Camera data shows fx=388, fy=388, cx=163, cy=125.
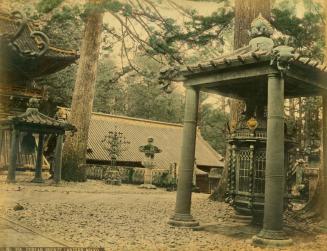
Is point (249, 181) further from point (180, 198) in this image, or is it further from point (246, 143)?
point (180, 198)

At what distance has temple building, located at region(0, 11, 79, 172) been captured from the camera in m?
8.31

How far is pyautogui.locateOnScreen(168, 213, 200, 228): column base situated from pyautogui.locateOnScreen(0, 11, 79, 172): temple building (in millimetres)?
4214

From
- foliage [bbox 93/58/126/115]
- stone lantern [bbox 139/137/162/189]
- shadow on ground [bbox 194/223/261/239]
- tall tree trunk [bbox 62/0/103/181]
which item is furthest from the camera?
foliage [bbox 93/58/126/115]

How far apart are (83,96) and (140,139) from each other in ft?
33.2

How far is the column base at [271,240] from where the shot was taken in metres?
4.85

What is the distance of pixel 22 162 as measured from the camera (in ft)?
48.5

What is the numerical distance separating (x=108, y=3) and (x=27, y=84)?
3875 mm

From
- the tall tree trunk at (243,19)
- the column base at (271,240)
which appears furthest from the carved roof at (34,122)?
the column base at (271,240)

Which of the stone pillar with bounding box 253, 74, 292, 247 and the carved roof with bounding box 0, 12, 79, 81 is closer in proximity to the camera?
the stone pillar with bounding box 253, 74, 292, 247

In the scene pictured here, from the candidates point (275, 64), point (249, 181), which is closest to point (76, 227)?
point (249, 181)

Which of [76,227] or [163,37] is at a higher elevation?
[163,37]

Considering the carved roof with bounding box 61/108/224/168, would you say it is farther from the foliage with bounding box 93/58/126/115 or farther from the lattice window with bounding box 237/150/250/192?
the lattice window with bounding box 237/150/250/192

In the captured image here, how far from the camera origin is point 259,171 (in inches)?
253

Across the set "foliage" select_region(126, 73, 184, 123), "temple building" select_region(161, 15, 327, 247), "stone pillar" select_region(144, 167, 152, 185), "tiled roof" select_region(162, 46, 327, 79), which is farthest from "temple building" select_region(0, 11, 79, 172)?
"foliage" select_region(126, 73, 184, 123)
